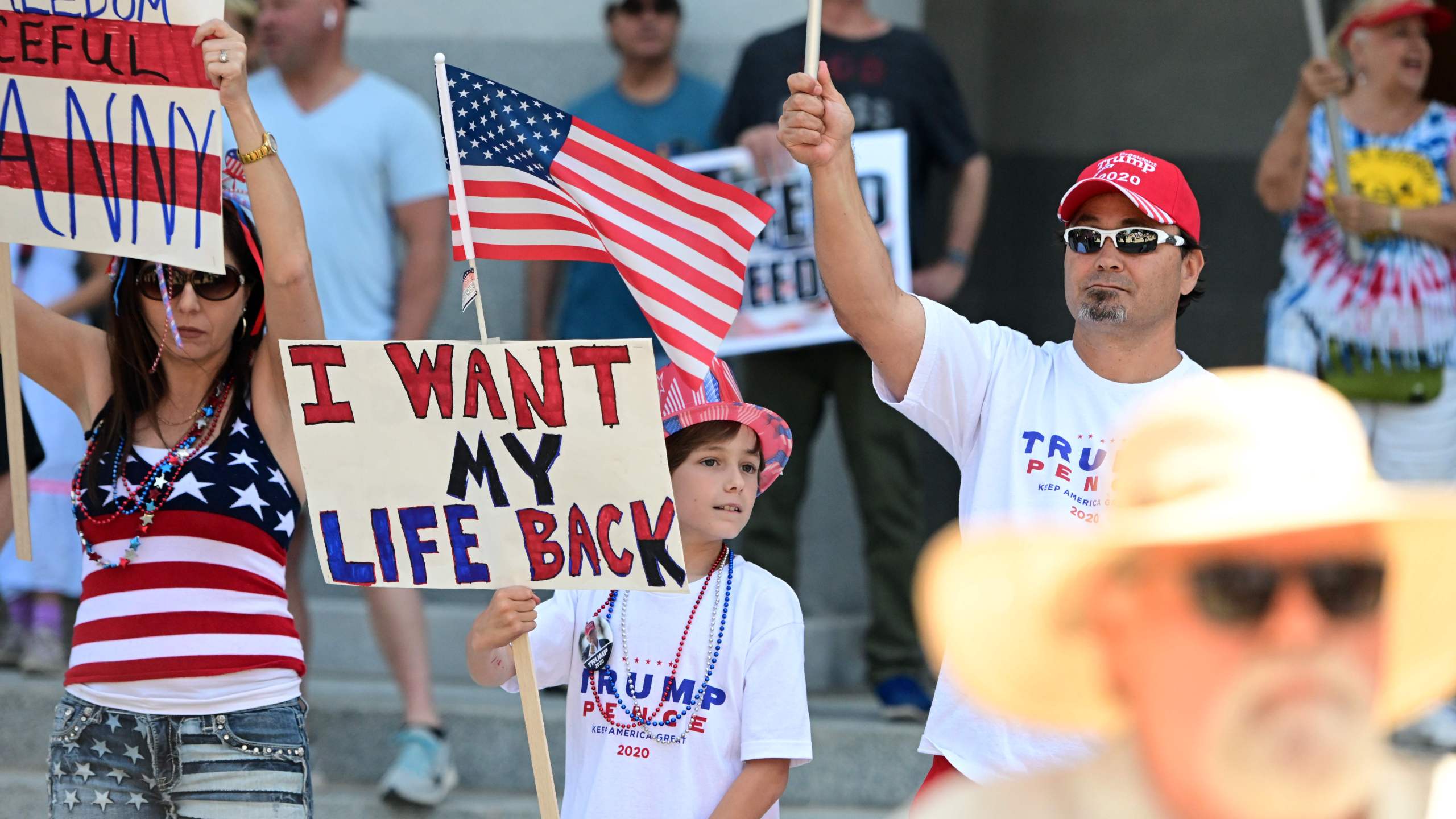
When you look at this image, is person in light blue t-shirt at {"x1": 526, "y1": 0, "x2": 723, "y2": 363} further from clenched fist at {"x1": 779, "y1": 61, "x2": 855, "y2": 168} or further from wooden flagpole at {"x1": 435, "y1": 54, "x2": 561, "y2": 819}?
clenched fist at {"x1": 779, "y1": 61, "x2": 855, "y2": 168}

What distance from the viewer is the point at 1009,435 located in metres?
3.07

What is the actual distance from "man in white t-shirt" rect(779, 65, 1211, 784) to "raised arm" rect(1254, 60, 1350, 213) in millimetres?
1767

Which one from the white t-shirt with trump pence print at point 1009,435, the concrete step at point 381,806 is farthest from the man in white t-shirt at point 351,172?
the white t-shirt with trump pence print at point 1009,435

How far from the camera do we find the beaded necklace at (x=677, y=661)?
315 centimetres

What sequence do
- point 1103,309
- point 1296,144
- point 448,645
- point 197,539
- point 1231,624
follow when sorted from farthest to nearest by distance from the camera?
point 448,645 → point 1296,144 → point 197,539 → point 1103,309 → point 1231,624

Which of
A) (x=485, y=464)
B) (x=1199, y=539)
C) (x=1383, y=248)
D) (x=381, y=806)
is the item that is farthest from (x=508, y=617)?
(x=1383, y=248)

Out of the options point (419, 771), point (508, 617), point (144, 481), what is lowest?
point (419, 771)

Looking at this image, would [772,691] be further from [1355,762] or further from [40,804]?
[40,804]

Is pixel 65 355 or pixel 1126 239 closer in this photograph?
pixel 1126 239

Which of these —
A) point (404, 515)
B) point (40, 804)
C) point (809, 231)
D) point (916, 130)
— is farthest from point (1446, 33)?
point (40, 804)

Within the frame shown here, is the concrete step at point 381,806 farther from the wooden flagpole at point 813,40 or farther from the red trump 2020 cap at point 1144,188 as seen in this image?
the wooden flagpole at point 813,40

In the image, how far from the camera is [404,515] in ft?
10.1

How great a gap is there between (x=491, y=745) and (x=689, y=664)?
7.07 feet

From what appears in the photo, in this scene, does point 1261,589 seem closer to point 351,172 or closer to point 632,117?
point 351,172
